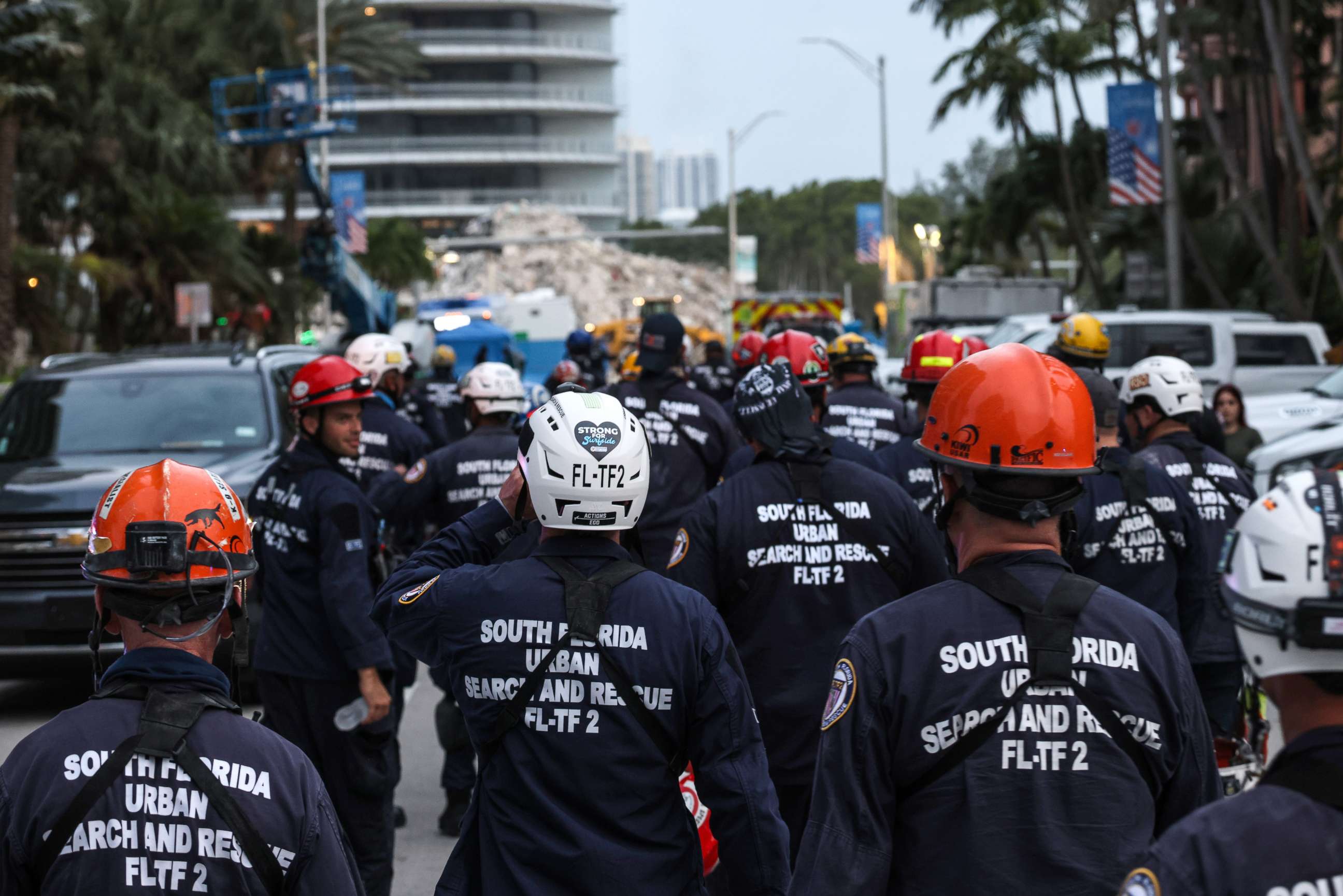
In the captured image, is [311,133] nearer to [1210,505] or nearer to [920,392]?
[920,392]

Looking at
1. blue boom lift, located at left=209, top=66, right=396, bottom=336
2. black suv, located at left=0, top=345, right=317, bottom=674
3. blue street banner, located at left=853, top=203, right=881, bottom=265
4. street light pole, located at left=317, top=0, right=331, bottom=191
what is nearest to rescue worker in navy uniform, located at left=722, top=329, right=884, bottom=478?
black suv, located at left=0, top=345, right=317, bottom=674

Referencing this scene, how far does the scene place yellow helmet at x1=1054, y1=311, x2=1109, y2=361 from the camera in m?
8.00

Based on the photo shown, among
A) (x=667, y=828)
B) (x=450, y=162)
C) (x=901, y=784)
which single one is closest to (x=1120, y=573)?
(x=667, y=828)

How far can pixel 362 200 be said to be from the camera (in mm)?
47281

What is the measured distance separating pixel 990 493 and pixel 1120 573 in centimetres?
318

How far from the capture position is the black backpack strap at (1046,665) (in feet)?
9.10

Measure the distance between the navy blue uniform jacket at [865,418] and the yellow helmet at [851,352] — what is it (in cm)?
30

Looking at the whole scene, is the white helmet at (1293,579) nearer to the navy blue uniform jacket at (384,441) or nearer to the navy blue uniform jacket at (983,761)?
the navy blue uniform jacket at (983,761)

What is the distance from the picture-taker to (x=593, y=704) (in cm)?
353

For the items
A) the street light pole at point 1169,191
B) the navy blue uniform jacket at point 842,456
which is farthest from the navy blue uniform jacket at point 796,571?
the street light pole at point 1169,191

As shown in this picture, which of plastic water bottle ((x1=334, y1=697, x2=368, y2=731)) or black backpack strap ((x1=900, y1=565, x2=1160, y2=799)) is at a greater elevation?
black backpack strap ((x1=900, y1=565, x2=1160, y2=799))

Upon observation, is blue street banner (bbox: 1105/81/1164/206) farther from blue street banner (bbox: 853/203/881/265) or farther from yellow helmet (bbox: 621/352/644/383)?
blue street banner (bbox: 853/203/881/265)

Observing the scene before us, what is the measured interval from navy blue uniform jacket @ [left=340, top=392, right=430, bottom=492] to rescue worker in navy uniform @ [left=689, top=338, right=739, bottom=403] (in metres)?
4.70

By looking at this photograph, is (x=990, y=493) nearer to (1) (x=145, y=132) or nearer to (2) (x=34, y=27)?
(2) (x=34, y=27)
